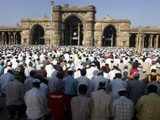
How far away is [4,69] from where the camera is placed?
501 inches

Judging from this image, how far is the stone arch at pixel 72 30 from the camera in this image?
213ft

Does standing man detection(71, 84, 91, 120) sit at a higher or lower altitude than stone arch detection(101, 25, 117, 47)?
lower

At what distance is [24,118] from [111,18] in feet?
192

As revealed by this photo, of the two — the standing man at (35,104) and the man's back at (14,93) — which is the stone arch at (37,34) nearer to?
the man's back at (14,93)

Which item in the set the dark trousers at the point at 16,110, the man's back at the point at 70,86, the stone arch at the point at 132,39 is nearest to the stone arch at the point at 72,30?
the stone arch at the point at 132,39

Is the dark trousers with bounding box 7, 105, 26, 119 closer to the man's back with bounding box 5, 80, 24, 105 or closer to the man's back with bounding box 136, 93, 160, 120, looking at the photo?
the man's back with bounding box 5, 80, 24, 105

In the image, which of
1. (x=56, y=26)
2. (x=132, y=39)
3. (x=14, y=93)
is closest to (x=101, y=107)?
(x=14, y=93)

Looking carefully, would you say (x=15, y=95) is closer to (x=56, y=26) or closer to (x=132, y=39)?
(x=56, y=26)

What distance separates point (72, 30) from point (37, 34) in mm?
6809

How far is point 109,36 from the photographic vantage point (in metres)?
67.9

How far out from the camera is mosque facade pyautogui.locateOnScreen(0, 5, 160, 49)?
63000mm

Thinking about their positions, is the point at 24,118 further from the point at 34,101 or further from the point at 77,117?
the point at 77,117

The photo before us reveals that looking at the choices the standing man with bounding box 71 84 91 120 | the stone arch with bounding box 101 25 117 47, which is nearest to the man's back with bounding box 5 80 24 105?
the standing man with bounding box 71 84 91 120

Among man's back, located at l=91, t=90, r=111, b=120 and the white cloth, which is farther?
the white cloth
